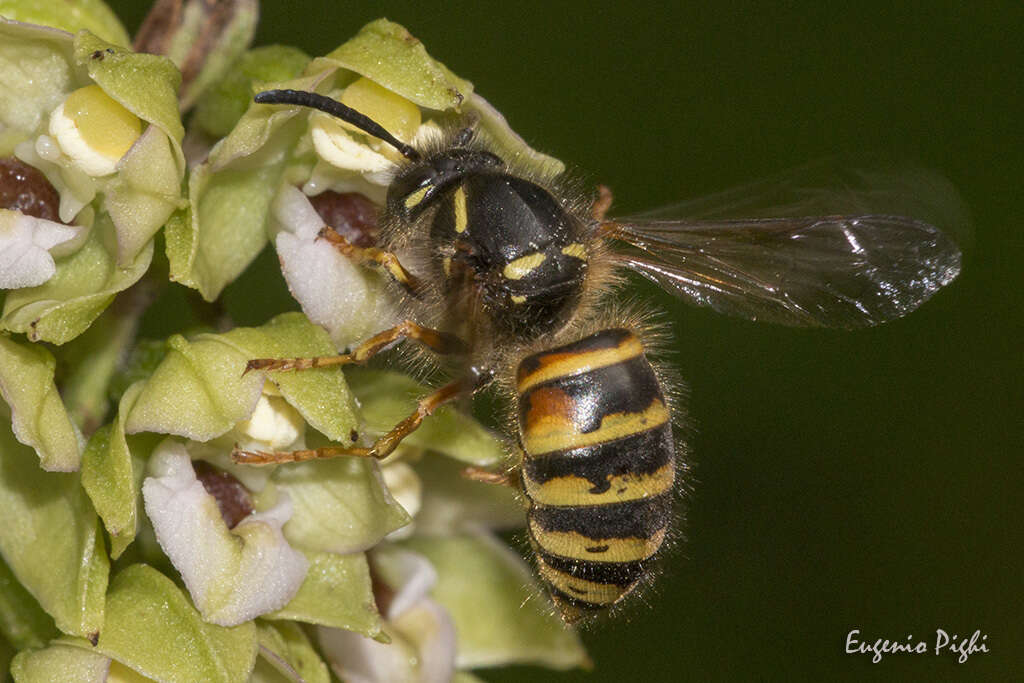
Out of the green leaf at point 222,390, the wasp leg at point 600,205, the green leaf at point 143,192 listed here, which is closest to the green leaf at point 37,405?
the green leaf at point 222,390

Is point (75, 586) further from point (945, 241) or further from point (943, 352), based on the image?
point (943, 352)

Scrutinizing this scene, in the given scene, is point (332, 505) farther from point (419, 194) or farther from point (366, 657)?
point (419, 194)

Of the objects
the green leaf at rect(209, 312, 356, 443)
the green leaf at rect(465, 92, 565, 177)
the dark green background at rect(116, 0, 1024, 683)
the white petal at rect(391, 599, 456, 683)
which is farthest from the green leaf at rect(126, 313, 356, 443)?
the dark green background at rect(116, 0, 1024, 683)

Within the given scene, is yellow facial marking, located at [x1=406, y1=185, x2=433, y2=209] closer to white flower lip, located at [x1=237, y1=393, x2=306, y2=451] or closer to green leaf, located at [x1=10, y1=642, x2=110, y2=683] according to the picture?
white flower lip, located at [x1=237, y1=393, x2=306, y2=451]

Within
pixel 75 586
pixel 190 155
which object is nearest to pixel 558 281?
pixel 190 155

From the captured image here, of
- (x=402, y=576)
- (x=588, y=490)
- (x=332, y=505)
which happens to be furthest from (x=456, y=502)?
(x=588, y=490)
